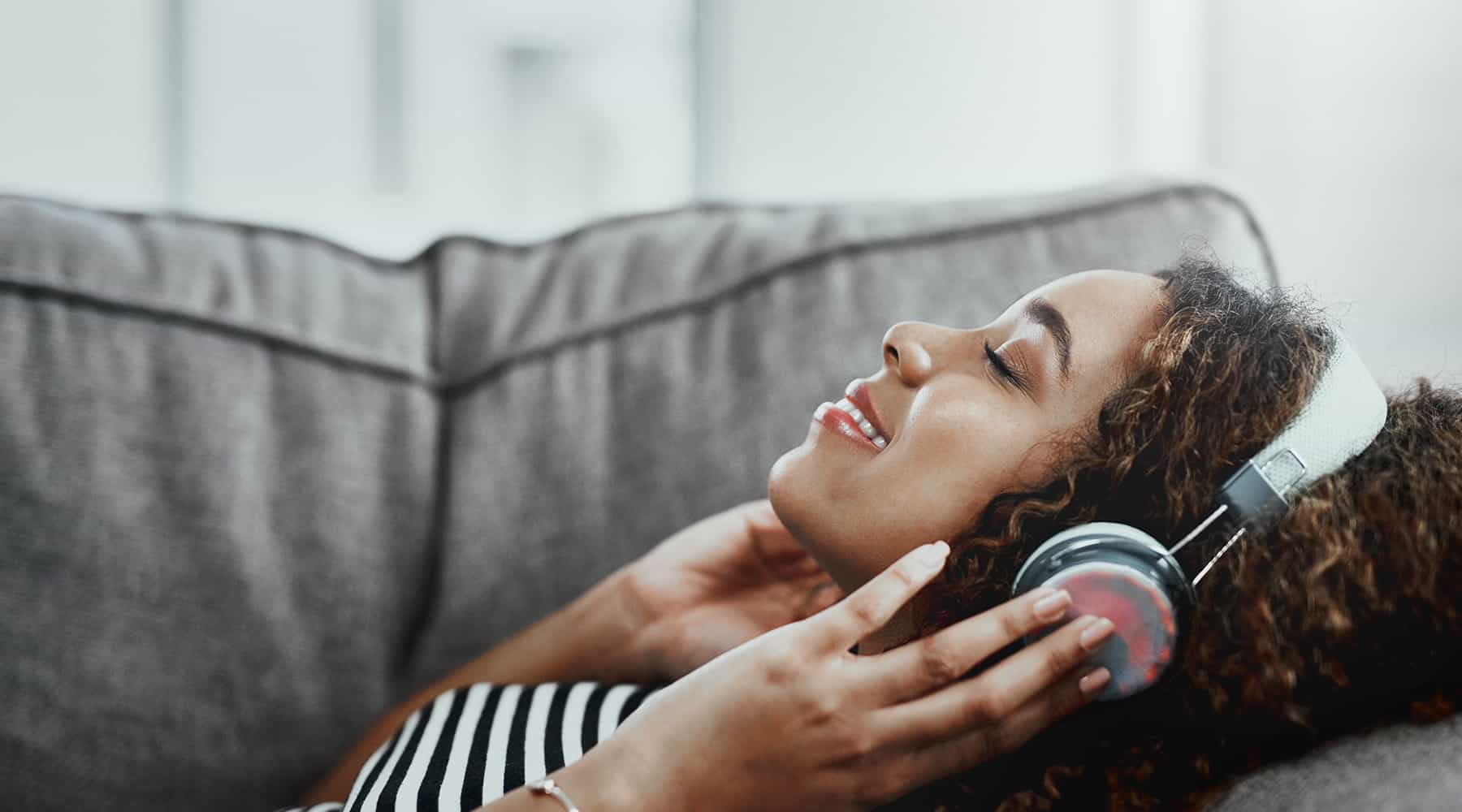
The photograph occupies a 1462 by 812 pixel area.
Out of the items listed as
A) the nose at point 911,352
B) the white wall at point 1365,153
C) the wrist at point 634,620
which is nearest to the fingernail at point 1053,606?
the nose at point 911,352

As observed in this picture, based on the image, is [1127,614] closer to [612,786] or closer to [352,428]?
[612,786]

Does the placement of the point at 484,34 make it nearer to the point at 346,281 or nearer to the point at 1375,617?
the point at 346,281

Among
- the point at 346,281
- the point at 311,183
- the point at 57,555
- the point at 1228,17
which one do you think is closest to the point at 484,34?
the point at 311,183

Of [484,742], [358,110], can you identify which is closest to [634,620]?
[484,742]

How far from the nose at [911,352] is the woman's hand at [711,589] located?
245 millimetres

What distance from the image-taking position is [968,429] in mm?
804

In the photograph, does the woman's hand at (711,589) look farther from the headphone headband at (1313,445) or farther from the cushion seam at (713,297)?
the headphone headband at (1313,445)

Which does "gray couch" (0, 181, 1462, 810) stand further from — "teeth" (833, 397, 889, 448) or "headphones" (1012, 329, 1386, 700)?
"headphones" (1012, 329, 1386, 700)

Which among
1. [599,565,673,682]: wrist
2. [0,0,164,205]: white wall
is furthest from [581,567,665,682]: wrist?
[0,0,164,205]: white wall

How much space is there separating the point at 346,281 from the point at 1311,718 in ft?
3.31

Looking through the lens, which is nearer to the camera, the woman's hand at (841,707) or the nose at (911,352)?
the woman's hand at (841,707)

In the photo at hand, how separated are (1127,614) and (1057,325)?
0.24 m

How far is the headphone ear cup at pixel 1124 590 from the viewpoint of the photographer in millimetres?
666

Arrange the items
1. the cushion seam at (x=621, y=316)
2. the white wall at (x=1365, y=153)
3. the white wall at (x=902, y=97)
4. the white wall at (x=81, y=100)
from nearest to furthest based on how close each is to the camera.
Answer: the cushion seam at (x=621, y=316) → the white wall at (x=1365, y=153) → the white wall at (x=902, y=97) → the white wall at (x=81, y=100)
